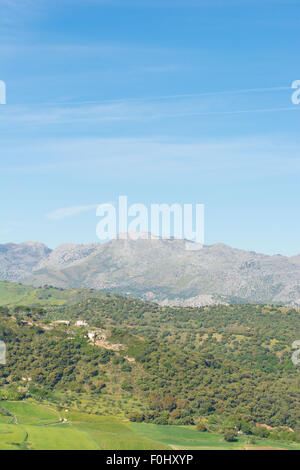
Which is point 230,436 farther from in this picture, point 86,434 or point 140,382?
point 140,382

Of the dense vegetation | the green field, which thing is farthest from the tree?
the green field

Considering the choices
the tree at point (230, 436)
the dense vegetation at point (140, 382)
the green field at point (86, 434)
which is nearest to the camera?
the green field at point (86, 434)

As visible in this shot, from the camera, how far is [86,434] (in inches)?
4306

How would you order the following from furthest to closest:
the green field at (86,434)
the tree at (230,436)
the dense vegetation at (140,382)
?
the dense vegetation at (140,382) < the tree at (230,436) < the green field at (86,434)

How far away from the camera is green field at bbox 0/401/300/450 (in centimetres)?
10144

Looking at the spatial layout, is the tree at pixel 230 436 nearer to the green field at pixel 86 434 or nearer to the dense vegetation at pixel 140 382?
the dense vegetation at pixel 140 382

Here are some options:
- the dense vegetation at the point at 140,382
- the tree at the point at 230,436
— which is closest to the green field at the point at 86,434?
the tree at the point at 230,436

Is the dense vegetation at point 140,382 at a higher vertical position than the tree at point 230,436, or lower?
higher

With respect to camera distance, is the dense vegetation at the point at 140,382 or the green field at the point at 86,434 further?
the dense vegetation at the point at 140,382

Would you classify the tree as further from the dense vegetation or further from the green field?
the green field

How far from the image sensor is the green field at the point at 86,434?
101438 millimetres
